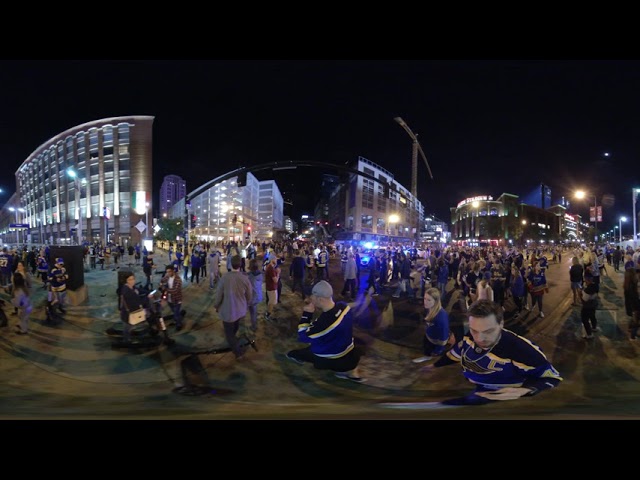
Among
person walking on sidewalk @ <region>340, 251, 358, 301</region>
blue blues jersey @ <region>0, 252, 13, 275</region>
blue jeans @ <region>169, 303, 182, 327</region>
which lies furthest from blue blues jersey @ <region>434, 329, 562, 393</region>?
blue blues jersey @ <region>0, 252, 13, 275</region>

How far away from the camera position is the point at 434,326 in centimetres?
499

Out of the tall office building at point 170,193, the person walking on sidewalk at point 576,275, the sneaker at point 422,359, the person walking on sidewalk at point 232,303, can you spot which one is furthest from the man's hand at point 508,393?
the tall office building at point 170,193

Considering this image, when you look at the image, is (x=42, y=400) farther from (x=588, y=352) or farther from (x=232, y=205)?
(x=232, y=205)

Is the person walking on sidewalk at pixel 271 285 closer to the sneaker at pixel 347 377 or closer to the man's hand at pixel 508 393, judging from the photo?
the sneaker at pixel 347 377

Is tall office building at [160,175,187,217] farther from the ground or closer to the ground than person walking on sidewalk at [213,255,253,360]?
farther from the ground

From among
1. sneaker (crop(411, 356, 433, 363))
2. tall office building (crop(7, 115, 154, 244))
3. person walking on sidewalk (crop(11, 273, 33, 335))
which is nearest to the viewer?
sneaker (crop(411, 356, 433, 363))

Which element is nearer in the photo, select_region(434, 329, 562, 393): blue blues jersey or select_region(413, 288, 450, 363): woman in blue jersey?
select_region(434, 329, 562, 393): blue blues jersey

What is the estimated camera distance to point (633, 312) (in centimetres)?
676

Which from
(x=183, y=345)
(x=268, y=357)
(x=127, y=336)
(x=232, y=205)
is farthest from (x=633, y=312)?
(x=232, y=205)

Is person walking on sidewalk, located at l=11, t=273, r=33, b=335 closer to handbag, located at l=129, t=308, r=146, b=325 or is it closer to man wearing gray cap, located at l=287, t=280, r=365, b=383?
handbag, located at l=129, t=308, r=146, b=325

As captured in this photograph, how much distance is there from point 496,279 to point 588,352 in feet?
12.6

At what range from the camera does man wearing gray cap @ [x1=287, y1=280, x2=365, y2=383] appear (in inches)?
165

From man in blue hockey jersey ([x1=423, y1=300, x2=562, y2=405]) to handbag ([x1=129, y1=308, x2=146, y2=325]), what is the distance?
6.01 m

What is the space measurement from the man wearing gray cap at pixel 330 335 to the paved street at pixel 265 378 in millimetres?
246
